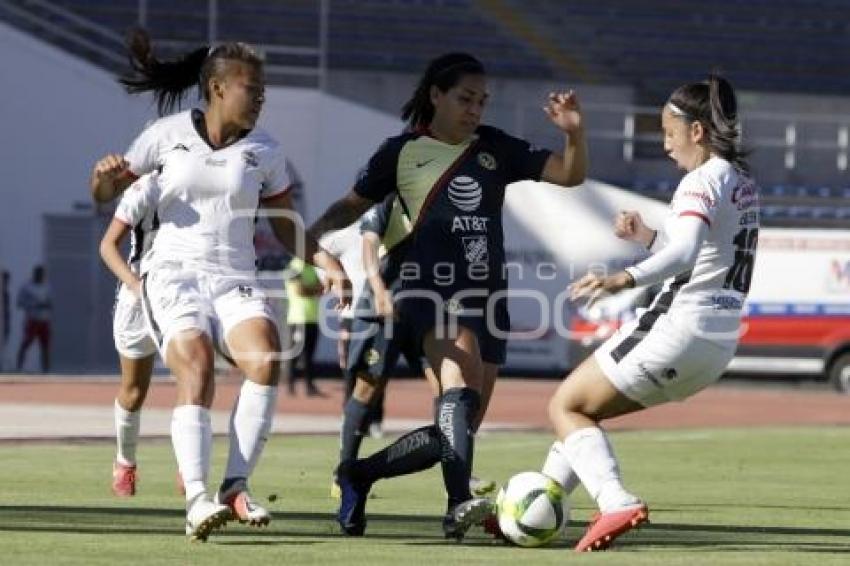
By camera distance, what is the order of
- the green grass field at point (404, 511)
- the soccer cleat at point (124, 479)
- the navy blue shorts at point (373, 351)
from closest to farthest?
the green grass field at point (404, 511)
the soccer cleat at point (124, 479)
the navy blue shorts at point (373, 351)

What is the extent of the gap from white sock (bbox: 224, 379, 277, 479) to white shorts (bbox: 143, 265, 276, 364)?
0.25 meters

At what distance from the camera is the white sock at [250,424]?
9.30 meters

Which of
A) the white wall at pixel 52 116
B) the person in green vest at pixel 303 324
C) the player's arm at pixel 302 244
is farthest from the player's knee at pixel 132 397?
the white wall at pixel 52 116

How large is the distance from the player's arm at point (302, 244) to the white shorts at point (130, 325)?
1.92 m

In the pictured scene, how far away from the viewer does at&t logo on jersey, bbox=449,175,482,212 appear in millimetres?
9633

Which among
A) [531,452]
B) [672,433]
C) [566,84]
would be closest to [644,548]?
[531,452]

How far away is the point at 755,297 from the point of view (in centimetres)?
3575

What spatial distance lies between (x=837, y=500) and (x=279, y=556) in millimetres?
5302

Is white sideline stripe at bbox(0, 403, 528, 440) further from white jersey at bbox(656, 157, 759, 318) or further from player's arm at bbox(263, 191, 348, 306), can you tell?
white jersey at bbox(656, 157, 759, 318)

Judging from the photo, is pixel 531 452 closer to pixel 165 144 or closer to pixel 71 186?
pixel 165 144

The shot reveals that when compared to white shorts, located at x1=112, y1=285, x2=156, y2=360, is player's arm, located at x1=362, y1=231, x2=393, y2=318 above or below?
above

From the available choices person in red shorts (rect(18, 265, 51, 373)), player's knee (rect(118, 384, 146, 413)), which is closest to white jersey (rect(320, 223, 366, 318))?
player's knee (rect(118, 384, 146, 413))

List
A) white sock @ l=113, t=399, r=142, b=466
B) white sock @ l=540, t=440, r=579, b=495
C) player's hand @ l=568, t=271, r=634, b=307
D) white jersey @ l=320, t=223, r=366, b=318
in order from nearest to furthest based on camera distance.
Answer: player's hand @ l=568, t=271, r=634, b=307 < white sock @ l=540, t=440, r=579, b=495 < white sock @ l=113, t=399, r=142, b=466 < white jersey @ l=320, t=223, r=366, b=318

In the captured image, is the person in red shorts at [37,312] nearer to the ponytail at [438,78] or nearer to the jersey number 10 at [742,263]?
the ponytail at [438,78]
